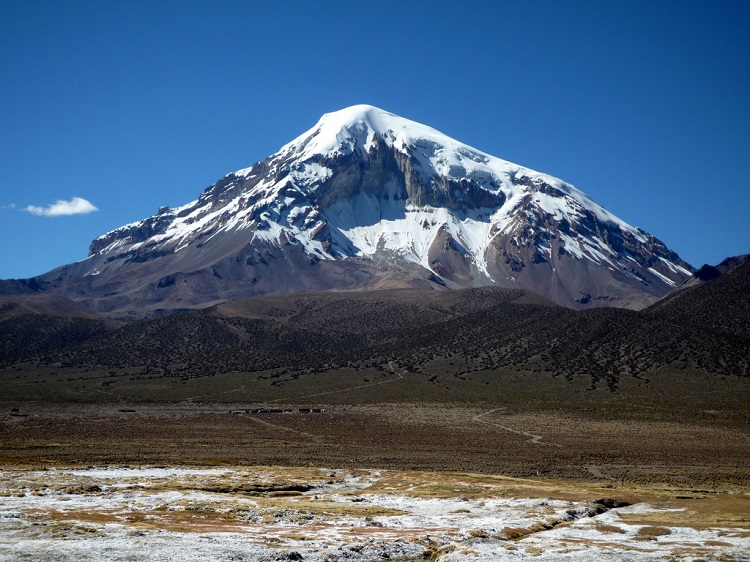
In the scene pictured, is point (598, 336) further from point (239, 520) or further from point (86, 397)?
point (239, 520)

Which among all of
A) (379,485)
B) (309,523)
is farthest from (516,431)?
(309,523)

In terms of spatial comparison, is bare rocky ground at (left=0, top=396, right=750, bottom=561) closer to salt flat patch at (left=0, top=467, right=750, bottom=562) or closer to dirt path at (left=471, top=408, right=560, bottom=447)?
salt flat patch at (left=0, top=467, right=750, bottom=562)

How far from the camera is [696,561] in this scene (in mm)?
29922

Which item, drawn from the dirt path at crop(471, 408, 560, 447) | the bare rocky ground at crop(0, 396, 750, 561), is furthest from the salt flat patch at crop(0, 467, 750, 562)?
the dirt path at crop(471, 408, 560, 447)

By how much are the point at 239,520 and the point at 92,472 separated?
2063 cm

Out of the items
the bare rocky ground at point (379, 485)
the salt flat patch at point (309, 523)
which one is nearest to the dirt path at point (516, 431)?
the bare rocky ground at point (379, 485)

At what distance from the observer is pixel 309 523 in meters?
37.8

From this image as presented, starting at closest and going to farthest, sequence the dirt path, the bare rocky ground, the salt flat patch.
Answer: the salt flat patch → the bare rocky ground → the dirt path

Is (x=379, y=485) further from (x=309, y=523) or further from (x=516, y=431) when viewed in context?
(x=516, y=431)

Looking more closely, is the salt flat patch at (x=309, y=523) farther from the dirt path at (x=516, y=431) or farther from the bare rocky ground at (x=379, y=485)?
the dirt path at (x=516, y=431)

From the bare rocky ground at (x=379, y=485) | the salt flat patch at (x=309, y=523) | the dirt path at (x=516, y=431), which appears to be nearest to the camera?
the salt flat patch at (x=309, y=523)

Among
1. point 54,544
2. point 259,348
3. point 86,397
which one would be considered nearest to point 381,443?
point 54,544

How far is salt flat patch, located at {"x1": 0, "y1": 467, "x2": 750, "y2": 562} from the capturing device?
103 feet

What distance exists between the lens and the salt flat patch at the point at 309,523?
3147 cm
